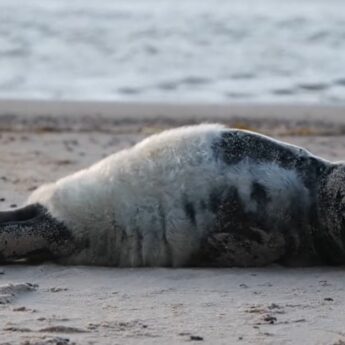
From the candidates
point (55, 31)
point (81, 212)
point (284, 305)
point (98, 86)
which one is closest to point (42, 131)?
point (98, 86)

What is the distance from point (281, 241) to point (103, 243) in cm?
80

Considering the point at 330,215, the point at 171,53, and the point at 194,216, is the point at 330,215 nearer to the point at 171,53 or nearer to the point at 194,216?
the point at 194,216

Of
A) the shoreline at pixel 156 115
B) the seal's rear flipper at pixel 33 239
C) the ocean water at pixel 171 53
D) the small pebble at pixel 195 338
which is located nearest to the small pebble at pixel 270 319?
the small pebble at pixel 195 338

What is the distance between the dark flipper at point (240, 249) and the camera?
517 centimetres

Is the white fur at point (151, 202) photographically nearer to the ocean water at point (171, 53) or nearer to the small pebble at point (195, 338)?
the small pebble at point (195, 338)

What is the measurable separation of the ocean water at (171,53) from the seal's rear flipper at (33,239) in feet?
32.6

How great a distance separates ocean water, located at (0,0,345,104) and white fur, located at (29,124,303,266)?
984cm

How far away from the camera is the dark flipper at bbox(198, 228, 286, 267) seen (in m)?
5.17

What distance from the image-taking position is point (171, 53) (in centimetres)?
2000

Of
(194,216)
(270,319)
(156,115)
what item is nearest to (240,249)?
(194,216)

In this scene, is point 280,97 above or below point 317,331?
above

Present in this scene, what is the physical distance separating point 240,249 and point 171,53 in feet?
49.2

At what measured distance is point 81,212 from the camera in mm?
5164

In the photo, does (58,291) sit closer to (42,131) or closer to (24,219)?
(24,219)
